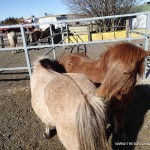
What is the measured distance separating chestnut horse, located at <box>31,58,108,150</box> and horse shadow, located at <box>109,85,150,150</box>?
1174 mm

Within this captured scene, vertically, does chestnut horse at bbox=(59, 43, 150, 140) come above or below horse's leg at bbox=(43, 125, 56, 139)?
above

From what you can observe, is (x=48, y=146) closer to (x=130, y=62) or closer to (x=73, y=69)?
(x=73, y=69)

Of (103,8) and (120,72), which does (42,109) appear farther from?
(103,8)

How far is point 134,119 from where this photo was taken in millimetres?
3541

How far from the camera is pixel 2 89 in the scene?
527 cm

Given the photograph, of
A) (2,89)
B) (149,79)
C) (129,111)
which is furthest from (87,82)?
(2,89)

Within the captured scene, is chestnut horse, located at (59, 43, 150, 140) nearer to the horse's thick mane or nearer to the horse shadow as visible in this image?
the horse's thick mane

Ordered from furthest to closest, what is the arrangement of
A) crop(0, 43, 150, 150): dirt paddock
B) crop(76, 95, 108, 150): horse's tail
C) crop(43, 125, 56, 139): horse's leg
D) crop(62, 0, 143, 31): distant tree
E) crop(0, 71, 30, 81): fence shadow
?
1. crop(62, 0, 143, 31): distant tree
2. crop(0, 71, 30, 81): fence shadow
3. crop(43, 125, 56, 139): horse's leg
4. crop(0, 43, 150, 150): dirt paddock
5. crop(76, 95, 108, 150): horse's tail

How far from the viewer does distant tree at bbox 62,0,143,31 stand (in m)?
18.5

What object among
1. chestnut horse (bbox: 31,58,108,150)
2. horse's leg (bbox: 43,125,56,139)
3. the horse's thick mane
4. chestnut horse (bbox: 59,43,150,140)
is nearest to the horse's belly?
chestnut horse (bbox: 31,58,108,150)

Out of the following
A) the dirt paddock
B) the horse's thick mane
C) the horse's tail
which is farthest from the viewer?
the dirt paddock

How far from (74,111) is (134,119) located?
6.74 ft

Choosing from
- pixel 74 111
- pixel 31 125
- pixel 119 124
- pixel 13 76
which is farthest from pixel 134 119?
pixel 13 76

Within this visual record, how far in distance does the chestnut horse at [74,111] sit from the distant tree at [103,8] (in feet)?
53.5
